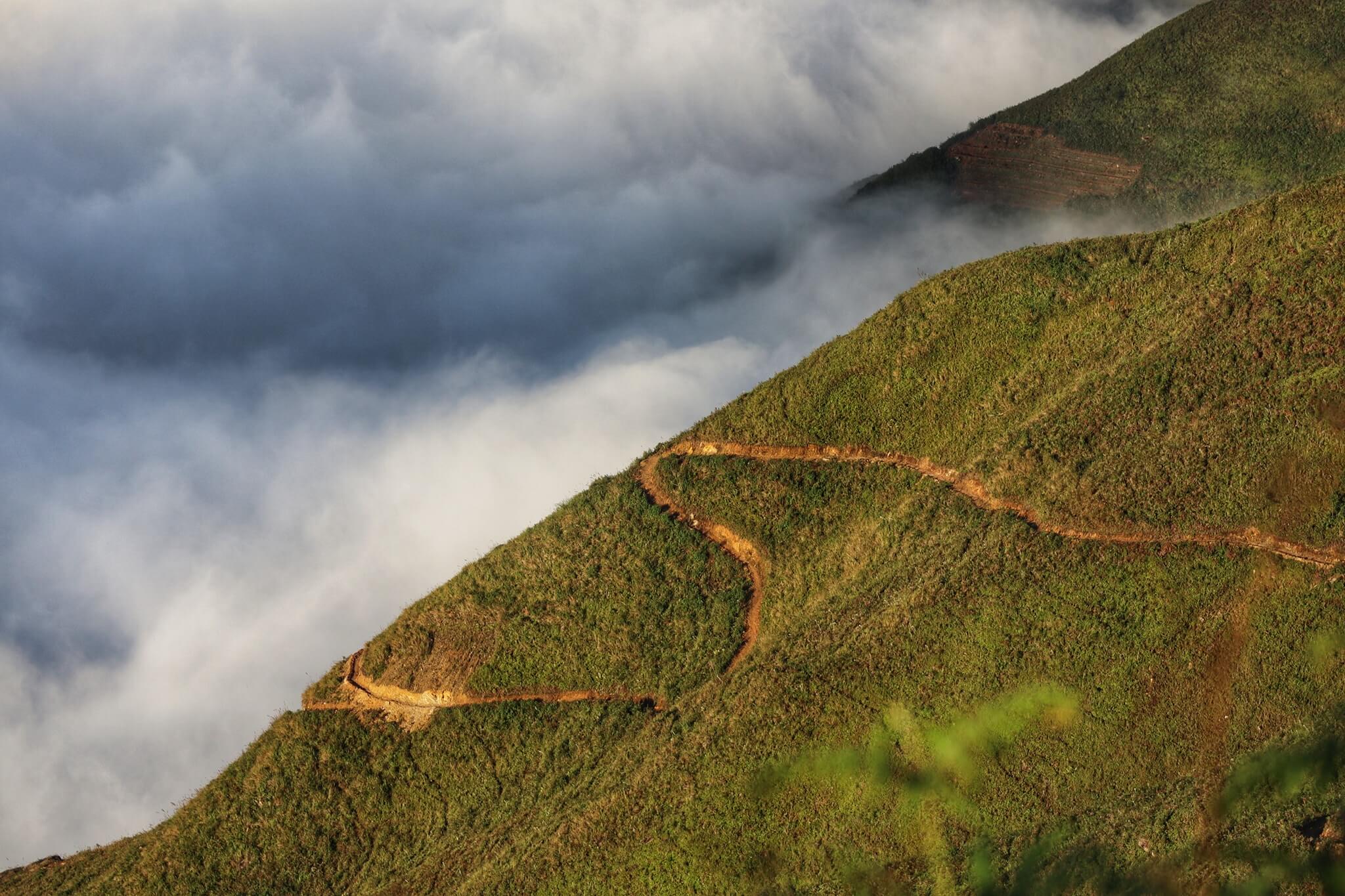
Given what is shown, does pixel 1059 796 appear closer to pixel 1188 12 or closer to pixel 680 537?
pixel 680 537

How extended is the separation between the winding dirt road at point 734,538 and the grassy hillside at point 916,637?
9.1 inches

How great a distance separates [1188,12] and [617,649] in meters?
49.9

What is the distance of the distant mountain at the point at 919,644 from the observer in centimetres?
2034

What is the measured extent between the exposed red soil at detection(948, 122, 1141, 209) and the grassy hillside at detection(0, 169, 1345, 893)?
26.3m

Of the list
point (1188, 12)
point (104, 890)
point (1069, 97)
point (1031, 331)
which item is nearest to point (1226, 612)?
point (1031, 331)

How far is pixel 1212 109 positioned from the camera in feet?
173

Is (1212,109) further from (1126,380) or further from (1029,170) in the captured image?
(1126,380)

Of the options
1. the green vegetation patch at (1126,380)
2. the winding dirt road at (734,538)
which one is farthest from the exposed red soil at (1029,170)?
the winding dirt road at (734,538)

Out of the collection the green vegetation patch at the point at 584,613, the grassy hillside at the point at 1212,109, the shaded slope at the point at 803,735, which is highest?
the grassy hillside at the point at 1212,109

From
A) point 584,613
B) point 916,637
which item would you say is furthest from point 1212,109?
point 584,613

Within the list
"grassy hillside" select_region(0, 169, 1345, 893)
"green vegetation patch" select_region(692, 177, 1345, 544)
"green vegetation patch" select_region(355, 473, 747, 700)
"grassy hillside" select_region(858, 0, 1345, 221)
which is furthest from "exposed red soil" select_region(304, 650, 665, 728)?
"grassy hillside" select_region(858, 0, 1345, 221)

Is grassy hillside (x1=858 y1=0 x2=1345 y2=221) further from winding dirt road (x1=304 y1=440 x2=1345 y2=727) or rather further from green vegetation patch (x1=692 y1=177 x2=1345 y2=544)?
winding dirt road (x1=304 y1=440 x2=1345 y2=727)

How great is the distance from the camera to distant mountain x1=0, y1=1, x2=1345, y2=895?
20.3 meters

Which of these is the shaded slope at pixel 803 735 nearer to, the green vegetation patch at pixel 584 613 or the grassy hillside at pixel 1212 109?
the green vegetation patch at pixel 584 613
